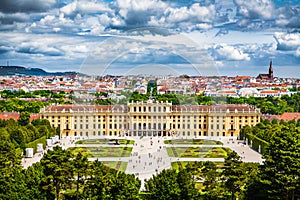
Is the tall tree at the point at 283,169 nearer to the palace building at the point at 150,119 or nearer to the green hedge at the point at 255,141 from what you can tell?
the green hedge at the point at 255,141

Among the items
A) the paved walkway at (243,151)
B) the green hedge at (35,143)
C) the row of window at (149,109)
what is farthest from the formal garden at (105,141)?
the paved walkway at (243,151)

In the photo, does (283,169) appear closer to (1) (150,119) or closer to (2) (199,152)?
(2) (199,152)

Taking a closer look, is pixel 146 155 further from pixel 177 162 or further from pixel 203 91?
pixel 203 91

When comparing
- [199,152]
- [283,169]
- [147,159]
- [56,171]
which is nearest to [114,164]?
[147,159]

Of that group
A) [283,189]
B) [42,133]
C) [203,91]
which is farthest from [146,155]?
[203,91]

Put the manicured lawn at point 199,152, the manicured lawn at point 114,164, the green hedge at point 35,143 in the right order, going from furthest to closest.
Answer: the green hedge at point 35,143
the manicured lawn at point 199,152
the manicured lawn at point 114,164

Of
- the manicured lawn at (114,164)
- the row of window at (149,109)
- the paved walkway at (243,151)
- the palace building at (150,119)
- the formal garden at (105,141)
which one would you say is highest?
the row of window at (149,109)
